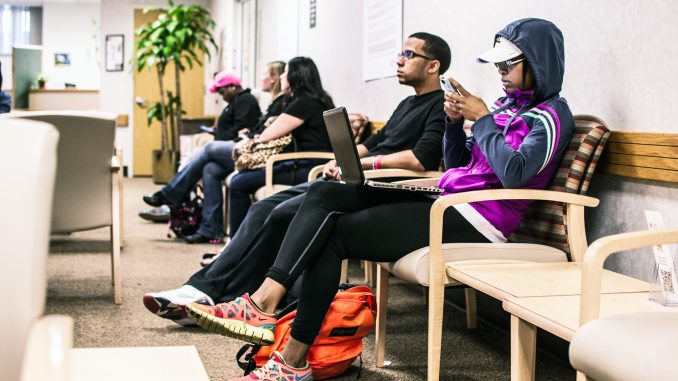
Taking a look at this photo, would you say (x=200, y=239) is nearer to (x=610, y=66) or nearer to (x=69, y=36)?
(x=610, y=66)

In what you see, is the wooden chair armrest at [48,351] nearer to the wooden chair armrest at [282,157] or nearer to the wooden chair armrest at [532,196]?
the wooden chair armrest at [532,196]

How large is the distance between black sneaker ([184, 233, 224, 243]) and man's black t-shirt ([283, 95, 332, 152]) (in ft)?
3.67

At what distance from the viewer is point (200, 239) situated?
5070 millimetres

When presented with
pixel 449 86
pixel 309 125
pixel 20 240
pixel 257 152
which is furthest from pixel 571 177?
pixel 257 152

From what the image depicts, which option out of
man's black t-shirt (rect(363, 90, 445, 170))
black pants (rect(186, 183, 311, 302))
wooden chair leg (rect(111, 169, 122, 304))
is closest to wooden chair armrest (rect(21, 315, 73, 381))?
black pants (rect(186, 183, 311, 302))

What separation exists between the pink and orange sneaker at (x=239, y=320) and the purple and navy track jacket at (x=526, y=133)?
28.1 inches

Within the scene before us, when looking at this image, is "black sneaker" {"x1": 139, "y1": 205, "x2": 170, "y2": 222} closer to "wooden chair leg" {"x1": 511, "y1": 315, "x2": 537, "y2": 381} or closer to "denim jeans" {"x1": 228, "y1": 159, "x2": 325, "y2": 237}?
"denim jeans" {"x1": 228, "y1": 159, "x2": 325, "y2": 237}

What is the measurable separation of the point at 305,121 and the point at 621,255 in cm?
232

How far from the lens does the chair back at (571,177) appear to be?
7.03ft

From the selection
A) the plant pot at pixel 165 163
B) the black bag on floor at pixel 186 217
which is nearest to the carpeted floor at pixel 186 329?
the black bag on floor at pixel 186 217

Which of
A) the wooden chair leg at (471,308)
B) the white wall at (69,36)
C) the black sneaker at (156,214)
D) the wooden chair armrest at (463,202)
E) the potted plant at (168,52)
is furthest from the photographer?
the white wall at (69,36)

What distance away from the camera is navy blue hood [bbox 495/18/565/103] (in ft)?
7.23

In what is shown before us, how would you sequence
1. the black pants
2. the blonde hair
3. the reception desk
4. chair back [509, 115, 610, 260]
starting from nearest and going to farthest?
chair back [509, 115, 610, 260]
the black pants
the blonde hair
the reception desk

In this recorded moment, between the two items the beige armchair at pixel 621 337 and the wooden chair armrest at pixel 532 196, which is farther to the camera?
the wooden chair armrest at pixel 532 196
